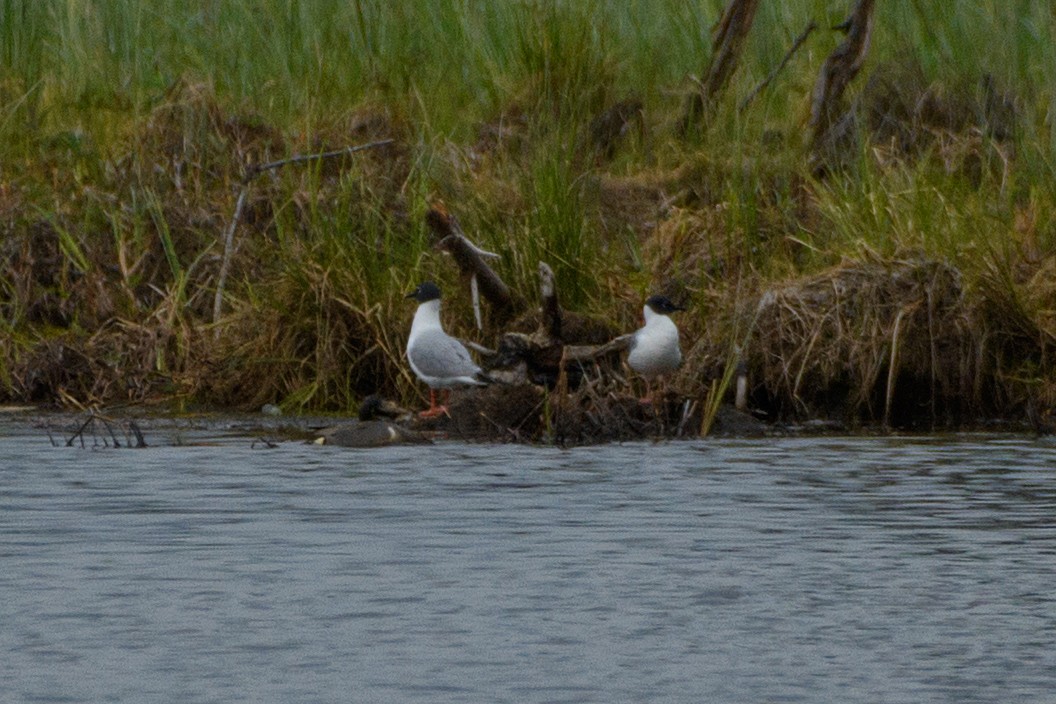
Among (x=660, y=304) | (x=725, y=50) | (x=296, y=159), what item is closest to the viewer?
(x=660, y=304)

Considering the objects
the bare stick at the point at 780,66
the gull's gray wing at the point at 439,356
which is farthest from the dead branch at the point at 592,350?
the bare stick at the point at 780,66

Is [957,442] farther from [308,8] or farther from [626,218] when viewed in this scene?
[308,8]

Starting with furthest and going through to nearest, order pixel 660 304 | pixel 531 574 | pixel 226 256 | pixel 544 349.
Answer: pixel 226 256 < pixel 660 304 < pixel 544 349 < pixel 531 574

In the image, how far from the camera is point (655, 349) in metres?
10.9

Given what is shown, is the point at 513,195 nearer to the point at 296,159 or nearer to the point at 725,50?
the point at 296,159

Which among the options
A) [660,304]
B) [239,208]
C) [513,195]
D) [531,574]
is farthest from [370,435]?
[531,574]

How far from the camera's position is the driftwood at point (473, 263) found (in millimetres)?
11445

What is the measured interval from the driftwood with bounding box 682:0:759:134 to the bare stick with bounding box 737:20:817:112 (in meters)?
0.27

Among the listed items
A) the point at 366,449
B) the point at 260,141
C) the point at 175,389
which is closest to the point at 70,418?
the point at 175,389

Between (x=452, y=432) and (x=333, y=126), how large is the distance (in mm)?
3665

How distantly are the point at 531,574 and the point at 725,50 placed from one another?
814 centimetres

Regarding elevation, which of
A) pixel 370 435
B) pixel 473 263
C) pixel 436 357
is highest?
pixel 473 263

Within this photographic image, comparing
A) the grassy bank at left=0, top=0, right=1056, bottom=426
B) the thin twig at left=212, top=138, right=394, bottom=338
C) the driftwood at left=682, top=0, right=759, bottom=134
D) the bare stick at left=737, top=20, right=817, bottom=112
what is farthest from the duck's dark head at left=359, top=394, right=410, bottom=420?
the driftwood at left=682, top=0, right=759, bottom=134

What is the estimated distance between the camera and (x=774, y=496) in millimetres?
8891
